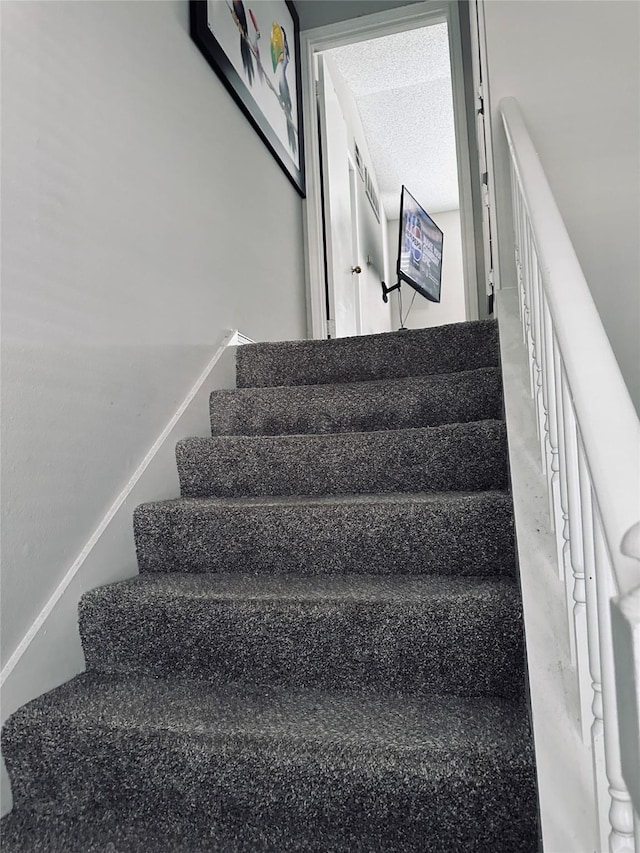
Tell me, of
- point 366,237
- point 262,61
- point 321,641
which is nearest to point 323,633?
point 321,641

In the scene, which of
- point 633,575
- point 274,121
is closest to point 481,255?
point 274,121

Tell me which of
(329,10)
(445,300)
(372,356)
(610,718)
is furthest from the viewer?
(445,300)

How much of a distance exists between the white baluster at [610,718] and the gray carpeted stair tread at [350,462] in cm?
94

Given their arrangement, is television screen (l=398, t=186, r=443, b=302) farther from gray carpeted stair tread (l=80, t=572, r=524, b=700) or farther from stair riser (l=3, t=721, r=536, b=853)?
stair riser (l=3, t=721, r=536, b=853)

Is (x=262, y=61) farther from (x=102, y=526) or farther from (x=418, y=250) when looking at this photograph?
(x=102, y=526)

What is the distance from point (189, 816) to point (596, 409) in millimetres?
898

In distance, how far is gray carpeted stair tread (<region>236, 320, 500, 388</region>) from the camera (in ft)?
6.64

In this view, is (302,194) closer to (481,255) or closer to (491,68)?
(481,255)

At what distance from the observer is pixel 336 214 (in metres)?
3.49

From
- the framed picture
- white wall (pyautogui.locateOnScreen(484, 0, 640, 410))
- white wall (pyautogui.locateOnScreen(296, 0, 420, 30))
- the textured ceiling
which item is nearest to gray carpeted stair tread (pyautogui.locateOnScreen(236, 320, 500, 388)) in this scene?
white wall (pyautogui.locateOnScreen(484, 0, 640, 410))

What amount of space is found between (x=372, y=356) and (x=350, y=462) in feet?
1.98

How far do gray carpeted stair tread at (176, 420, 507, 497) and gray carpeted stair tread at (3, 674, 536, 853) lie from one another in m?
0.58

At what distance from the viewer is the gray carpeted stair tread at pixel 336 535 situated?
1289mm

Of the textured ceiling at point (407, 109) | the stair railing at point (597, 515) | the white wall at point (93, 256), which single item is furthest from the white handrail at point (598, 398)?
the textured ceiling at point (407, 109)
